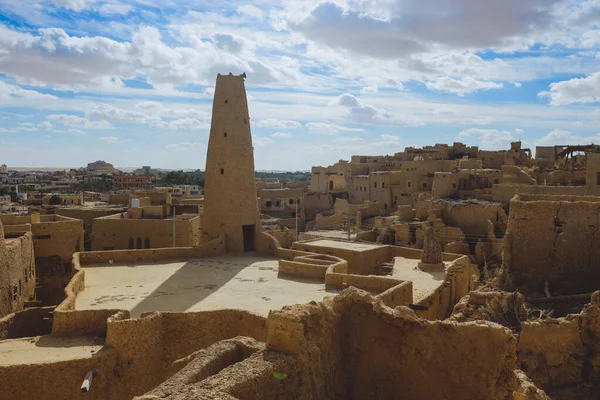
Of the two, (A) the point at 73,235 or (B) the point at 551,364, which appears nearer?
(B) the point at 551,364

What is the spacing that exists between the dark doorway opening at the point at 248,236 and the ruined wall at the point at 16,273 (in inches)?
273

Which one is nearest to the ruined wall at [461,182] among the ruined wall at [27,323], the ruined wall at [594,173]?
the ruined wall at [594,173]

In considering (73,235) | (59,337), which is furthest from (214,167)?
(59,337)

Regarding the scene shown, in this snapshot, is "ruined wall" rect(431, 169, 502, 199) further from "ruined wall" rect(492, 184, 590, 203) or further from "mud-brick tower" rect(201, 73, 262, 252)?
"mud-brick tower" rect(201, 73, 262, 252)

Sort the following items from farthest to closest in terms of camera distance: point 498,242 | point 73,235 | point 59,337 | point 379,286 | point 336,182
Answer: point 336,182 → point 498,242 → point 73,235 → point 379,286 → point 59,337

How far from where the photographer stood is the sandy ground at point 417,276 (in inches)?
584

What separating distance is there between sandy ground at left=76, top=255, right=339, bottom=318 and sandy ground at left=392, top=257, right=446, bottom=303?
2710mm

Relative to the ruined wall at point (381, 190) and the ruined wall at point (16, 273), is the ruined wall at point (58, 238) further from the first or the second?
the ruined wall at point (381, 190)

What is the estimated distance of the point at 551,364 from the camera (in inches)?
433

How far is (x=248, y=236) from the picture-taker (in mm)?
19891

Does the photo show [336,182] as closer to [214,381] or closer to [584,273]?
[584,273]

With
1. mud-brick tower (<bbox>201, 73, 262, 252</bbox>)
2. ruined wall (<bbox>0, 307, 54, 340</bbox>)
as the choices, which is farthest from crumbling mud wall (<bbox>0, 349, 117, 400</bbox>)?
mud-brick tower (<bbox>201, 73, 262, 252</bbox>)

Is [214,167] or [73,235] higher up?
[214,167]

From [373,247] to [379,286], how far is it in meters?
6.36
